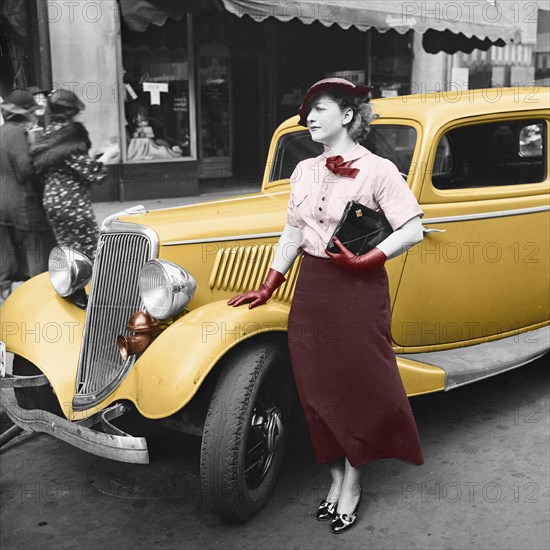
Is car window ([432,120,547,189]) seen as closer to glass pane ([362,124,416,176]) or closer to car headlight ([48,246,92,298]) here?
glass pane ([362,124,416,176])

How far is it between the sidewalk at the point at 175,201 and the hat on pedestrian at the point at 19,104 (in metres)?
3.34

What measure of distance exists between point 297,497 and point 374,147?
181cm

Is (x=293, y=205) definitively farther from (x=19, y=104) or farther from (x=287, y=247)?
(x=19, y=104)

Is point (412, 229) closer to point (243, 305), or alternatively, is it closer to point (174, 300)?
point (243, 305)

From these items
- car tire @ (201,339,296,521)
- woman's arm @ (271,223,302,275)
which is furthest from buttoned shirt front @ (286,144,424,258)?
car tire @ (201,339,296,521)

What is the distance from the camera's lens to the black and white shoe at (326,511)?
9.72 ft

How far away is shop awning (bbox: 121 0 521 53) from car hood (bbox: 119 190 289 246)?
21.9 ft

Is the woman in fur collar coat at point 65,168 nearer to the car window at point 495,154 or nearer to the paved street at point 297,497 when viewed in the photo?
the paved street at point 297,497

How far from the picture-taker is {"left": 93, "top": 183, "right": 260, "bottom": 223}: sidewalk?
9.85 meters

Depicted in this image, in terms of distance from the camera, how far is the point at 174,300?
115 inches

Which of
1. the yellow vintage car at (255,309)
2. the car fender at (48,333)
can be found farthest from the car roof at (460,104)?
the car fender at (48,333)

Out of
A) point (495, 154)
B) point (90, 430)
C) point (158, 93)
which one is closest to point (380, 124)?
point (495, 154)

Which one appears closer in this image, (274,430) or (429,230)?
(274,430)

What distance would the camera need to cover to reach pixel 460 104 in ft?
12.4
